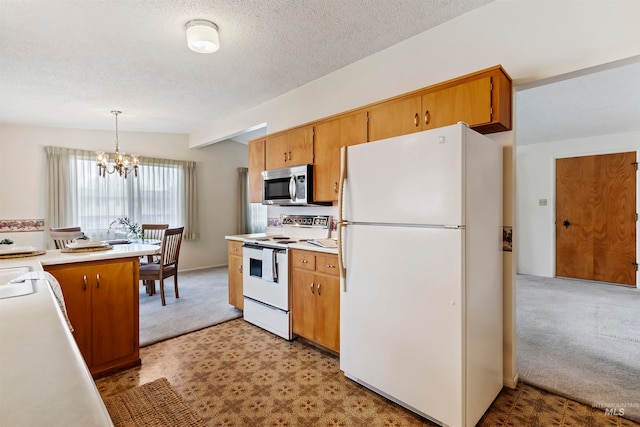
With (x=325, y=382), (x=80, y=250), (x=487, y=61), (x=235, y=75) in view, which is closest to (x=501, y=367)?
(x=325, y=382)

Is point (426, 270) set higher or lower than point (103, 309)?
higher

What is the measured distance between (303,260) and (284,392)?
105 cm

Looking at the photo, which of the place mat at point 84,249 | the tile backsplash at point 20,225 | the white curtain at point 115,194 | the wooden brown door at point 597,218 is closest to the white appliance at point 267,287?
the place mat at point 84,249

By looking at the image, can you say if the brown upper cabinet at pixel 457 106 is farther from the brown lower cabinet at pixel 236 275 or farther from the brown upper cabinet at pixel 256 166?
the brown lower cabinet at pixel 236 275

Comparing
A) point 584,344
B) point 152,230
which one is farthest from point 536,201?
point 152,230

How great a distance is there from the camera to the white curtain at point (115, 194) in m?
4.73

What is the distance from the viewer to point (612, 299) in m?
4.11

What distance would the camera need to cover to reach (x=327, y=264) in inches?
101

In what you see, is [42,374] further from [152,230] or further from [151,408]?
[152,230]

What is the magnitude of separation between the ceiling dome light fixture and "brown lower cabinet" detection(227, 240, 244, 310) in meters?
2.04

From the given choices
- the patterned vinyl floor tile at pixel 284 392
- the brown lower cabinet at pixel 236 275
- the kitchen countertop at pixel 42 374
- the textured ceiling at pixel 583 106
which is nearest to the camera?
the kitchen countertop at pixel 42 374

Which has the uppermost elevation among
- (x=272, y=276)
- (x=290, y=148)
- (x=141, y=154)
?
(x=141, y=154)

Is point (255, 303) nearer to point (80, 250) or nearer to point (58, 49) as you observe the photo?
point (80, 250)

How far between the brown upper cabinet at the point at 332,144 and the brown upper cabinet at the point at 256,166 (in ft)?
3.07
